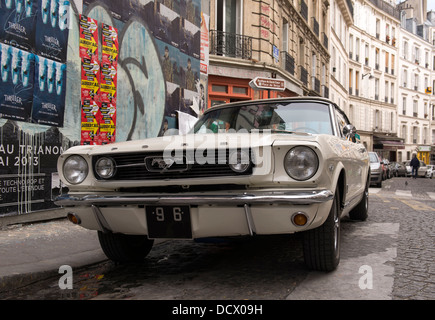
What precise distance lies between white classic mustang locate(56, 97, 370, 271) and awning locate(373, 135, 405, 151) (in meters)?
41.9

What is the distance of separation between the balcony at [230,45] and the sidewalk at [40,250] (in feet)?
34.3

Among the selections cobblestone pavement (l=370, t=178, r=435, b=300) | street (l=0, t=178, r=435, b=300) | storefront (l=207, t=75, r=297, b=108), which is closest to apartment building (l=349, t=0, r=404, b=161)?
storefront (l=207, t=75, r=297, b=108)

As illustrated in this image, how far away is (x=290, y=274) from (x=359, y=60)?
41.4 m

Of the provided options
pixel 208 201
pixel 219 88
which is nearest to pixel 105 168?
pixel 208 201

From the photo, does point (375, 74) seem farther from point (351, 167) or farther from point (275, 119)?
point (275, 119)

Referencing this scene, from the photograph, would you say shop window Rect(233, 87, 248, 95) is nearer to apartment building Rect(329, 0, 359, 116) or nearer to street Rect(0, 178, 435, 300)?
street Rect(0, 178, 435, 300)

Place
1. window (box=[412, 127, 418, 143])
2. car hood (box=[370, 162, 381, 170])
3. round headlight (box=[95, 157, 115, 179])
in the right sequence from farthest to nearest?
window (box=[412, 127, 418, 143]), car hood (box=[370, 162, 381, 170]), round headlight (box=[95, 157, 115, 179])

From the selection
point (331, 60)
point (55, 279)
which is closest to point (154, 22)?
point (55, 279)

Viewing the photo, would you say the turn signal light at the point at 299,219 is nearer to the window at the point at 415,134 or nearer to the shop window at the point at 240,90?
the shop window at the point at 240,90

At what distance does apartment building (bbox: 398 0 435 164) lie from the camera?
1942 inches

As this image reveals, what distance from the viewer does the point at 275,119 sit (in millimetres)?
4488

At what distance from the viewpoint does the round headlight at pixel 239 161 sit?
302 centimetres

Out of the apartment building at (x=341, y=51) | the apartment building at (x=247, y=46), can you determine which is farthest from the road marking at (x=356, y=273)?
the apartment building at (x=341, y=51)
